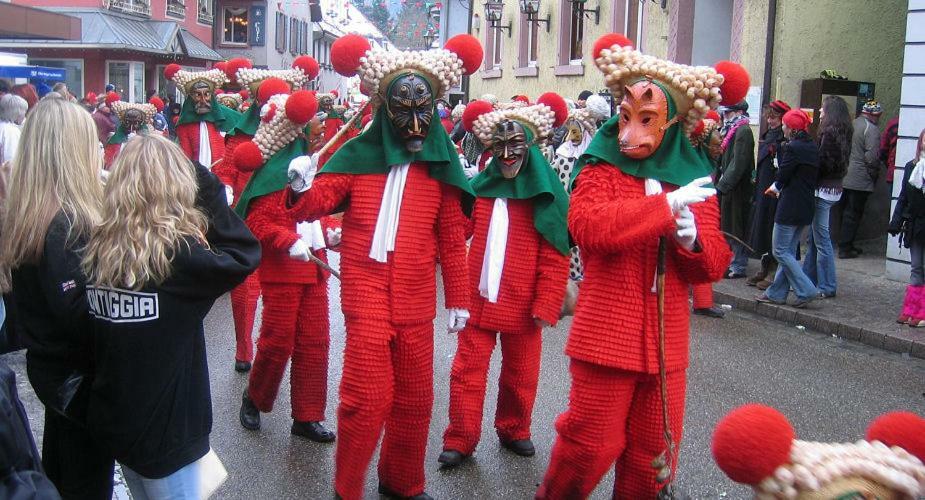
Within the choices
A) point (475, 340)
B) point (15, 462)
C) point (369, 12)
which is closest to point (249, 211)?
point (475, 340)

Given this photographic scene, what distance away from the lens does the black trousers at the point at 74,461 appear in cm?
330

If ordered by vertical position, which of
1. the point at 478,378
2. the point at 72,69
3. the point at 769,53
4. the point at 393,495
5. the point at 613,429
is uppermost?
the point at 72,69

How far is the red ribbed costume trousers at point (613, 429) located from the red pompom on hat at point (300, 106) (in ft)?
7.18

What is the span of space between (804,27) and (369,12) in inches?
3786

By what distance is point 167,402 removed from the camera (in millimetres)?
3072

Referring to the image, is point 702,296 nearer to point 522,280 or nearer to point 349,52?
point 522,280

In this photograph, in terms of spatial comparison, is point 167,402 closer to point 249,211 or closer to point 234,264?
point 234,264

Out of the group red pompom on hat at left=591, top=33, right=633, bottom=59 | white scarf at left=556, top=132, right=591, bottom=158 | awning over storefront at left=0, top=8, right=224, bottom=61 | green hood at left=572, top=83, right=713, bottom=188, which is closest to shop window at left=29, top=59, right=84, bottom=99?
awning over storefront at left=0, top=8, right=224, bottom=61

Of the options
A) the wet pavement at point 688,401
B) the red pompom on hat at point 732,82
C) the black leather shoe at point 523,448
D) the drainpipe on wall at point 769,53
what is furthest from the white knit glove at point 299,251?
the drainpipe on wall at point 769,53

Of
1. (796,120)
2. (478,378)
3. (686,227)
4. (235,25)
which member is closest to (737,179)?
(796,120)

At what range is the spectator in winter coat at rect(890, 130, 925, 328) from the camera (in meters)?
7.93

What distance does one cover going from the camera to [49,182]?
3221 millimetres

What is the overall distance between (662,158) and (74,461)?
2.42 metres

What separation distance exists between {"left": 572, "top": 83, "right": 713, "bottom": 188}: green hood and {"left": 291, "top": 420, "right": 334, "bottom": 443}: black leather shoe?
239 centimetres
